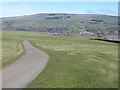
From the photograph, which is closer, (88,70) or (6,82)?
(6,82)

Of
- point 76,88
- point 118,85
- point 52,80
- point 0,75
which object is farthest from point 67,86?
point 0,75

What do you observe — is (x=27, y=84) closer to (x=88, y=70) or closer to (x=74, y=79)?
(x=74, y=79)

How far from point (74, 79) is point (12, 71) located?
886 cm

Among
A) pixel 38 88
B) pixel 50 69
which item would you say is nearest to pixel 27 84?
pixel 38 88

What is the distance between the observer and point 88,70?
34844 millimetres

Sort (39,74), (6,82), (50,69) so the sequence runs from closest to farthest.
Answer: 1. (6,82)
2. (39,74)
3. (50,69)

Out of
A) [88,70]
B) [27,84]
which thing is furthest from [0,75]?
[88,70]

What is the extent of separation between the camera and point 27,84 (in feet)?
80.6

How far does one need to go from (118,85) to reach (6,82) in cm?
1256

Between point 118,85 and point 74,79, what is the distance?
16.9 feet

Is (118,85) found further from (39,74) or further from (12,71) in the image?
(12,71)

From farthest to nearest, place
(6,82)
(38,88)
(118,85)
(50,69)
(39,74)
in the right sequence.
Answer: (50,69) → (39,74) → (118,85) → (6,82) → (38,88)

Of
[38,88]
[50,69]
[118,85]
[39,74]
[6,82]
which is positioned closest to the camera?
[38,88]

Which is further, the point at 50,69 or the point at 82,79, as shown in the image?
the point at 50,69
